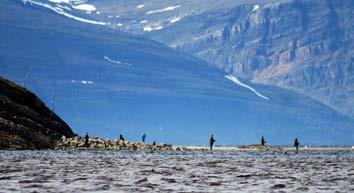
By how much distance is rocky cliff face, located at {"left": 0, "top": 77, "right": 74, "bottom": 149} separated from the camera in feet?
360

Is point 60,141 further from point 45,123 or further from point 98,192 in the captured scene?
point 98,192

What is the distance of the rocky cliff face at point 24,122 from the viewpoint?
109812mm

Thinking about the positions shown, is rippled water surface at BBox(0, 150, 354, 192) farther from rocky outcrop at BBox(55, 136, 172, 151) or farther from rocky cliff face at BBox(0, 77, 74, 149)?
rocky outcrop at BBox(55, 136, 172, 151)

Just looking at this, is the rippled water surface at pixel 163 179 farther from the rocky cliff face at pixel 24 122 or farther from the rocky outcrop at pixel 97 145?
the rocky outcrop at pixel 97 145

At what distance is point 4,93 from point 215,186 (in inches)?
3005

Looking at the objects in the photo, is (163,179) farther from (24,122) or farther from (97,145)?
(97,145)

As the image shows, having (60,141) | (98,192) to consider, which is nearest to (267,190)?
(98,192)

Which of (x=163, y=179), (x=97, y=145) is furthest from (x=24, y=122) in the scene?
(x=163, y=179)

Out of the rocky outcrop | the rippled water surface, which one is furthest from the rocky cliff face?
the rippled water surface

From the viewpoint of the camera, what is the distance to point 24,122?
114625mm

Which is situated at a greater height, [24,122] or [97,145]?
[24,122]

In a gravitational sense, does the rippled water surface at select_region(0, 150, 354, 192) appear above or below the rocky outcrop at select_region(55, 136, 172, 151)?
below

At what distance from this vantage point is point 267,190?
47688mm

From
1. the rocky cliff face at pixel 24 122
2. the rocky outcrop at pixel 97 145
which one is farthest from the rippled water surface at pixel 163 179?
the rocky outcrop at pixel 97 145
